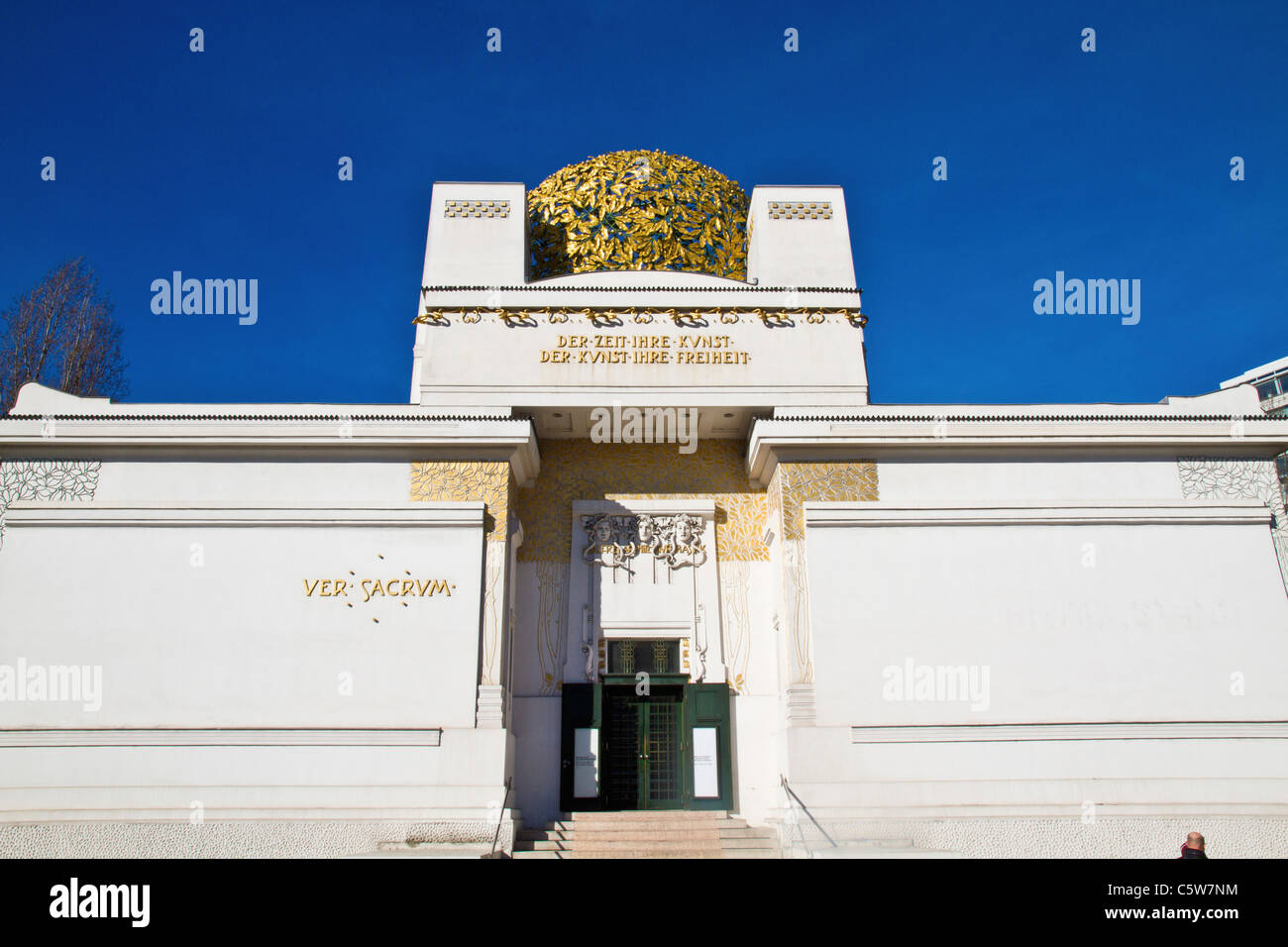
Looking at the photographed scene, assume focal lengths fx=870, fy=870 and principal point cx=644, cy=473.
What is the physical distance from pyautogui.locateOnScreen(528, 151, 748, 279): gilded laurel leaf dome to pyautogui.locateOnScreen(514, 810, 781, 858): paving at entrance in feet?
24.4

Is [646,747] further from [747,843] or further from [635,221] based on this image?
[635,221]

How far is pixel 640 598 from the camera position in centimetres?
1127

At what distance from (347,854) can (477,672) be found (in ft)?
7.23

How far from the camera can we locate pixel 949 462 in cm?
1087

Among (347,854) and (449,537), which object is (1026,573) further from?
(347,854)

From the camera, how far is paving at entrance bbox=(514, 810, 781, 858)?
9.25 meters

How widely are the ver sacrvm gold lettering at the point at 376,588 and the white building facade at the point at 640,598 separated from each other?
35 mm

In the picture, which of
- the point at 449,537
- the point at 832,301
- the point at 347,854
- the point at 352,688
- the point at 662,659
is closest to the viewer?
the point at 347,854

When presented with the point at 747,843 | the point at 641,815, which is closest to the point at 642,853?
the point at 641,815

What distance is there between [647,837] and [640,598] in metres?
2.96

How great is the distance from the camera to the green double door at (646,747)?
10.5 metres

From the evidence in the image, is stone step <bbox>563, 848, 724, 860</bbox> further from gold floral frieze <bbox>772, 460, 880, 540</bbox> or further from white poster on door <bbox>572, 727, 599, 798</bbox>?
gold floral frieze <bbox>772, 460, 880, 540</bbox>

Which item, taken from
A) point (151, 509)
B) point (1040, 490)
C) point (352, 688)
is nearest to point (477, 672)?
point (352, 688)

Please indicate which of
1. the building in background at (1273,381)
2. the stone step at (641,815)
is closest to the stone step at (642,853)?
Answer: the stone step at (641,815)
